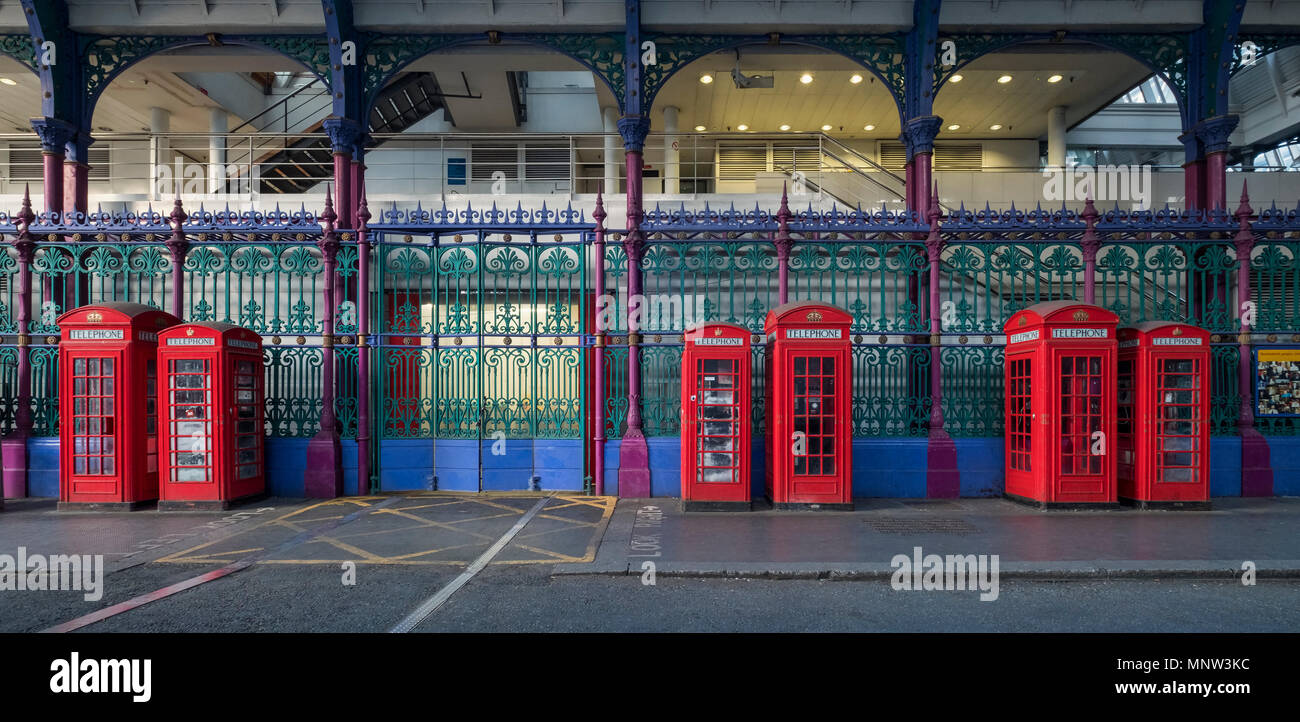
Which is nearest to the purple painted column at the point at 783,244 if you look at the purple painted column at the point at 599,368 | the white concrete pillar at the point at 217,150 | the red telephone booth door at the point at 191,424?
the purple painted column at the point at 599,368

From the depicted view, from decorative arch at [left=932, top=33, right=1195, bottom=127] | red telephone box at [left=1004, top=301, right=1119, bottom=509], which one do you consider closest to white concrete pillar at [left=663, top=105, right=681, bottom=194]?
decorative arch at [left=932, top=33, right=1195, bottom=127]

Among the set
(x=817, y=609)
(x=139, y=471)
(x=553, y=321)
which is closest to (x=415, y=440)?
(x=553, y=321)

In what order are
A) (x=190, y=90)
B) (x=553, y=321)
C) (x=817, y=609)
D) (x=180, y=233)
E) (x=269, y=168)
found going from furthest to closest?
(x=269, y=168) < (x=190, y=90) < (x=553, y=321) < (x=180, y=233) < (x=817, y=609)

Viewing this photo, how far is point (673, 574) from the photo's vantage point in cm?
649

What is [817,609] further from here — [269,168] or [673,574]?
[269,168]

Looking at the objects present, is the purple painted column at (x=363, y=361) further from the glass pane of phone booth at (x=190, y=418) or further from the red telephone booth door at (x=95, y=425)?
the red telephone booth door at (x=95, y=425)

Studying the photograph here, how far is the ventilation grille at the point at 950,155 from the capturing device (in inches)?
859

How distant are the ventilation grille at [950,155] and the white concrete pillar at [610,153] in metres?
8.32

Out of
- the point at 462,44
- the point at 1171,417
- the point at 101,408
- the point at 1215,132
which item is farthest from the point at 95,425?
the point at 1215,132

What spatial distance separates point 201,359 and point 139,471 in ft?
5.99

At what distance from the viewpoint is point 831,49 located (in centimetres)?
1233

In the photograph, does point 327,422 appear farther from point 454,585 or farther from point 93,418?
point 454,585

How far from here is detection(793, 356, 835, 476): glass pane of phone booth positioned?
932 cm

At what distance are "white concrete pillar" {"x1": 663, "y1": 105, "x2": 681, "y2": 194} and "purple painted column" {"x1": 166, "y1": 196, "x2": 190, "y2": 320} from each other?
11.1 m
